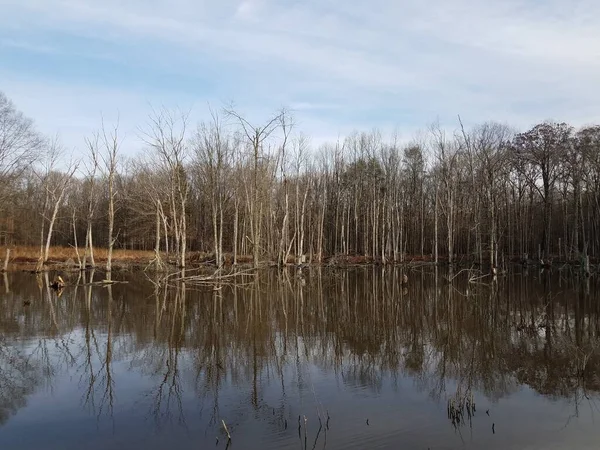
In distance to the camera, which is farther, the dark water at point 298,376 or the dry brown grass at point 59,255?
the dry brown grass at point 59,255

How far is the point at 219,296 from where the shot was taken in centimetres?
2084

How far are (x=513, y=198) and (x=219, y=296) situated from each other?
38735mm

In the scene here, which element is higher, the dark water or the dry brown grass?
the dry brown grass

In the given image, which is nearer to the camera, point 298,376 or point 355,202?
point 298,376

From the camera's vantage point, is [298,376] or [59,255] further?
[59,255]

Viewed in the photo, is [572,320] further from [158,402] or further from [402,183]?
[402,183]

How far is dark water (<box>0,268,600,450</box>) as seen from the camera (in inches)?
248

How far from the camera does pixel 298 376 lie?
9.00 metres

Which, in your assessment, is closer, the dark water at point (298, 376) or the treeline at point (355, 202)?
the dark water at point (298, 376)

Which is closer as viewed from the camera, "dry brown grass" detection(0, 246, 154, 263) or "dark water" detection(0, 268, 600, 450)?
"dark water" detection(0, 268, 600, 450)

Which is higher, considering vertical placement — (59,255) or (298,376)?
(59,255)

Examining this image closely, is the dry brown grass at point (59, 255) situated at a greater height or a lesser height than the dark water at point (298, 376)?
greater

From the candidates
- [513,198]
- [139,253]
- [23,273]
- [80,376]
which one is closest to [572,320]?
[80,376]

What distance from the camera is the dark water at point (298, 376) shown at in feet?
20.6
